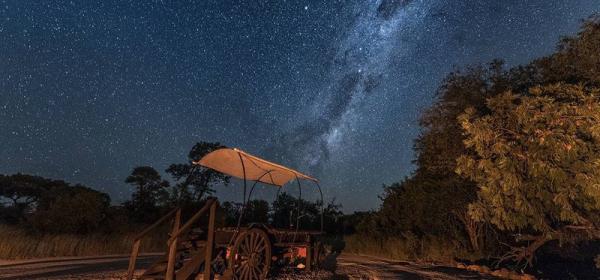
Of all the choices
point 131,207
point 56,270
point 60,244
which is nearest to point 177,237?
point 56,270

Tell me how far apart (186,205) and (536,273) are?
12.9 metres

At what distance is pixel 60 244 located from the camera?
1381cm

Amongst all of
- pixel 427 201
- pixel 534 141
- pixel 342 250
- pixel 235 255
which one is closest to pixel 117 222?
pixel 342 250

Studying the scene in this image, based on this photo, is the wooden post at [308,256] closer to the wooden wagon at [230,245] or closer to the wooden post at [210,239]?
the wooden wagon at [230,245]

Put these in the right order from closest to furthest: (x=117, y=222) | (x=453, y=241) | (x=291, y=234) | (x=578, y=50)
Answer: (x=291, y=234), (x=578, y=50), (x=453, y=241), (x=117, y=222)

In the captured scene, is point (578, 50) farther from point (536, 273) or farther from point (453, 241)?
point (453, 241)

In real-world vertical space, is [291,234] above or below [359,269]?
above

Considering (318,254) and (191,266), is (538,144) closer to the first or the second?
(318,254)

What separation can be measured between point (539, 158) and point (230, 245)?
7719 mm

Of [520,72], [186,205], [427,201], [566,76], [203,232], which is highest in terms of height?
[520,72]

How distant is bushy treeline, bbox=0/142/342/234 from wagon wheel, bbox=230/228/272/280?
244 inches

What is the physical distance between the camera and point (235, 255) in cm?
881

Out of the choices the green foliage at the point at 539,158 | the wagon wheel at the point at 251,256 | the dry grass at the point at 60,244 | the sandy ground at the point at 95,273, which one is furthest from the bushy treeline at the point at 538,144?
the dry grass at the point at 60,244

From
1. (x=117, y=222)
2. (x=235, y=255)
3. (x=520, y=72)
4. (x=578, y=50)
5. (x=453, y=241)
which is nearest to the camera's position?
(x=235, y=255)
